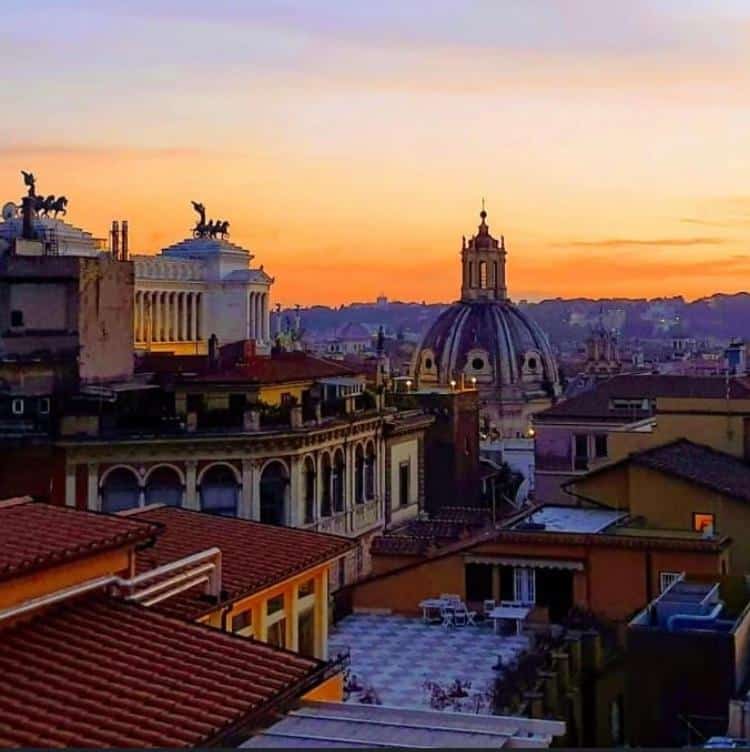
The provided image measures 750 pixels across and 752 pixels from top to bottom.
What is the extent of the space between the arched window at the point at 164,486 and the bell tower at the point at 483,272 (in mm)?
60850

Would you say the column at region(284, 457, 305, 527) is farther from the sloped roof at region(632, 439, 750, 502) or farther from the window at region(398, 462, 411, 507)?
the sloped roof at region(632, 439, 750, 502)

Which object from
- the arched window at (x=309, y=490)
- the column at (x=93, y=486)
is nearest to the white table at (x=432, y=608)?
the arched window at (x=309, y=490)

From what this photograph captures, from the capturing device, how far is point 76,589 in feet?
29.2

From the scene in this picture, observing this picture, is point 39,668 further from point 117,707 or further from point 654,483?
point 654,483

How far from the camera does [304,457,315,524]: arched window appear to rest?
29.6 m

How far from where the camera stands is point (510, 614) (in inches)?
837

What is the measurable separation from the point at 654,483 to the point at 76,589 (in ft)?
52.4

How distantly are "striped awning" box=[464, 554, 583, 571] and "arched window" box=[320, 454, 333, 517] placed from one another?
27.7ft

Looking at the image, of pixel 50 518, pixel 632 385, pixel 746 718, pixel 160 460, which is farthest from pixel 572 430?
pixel 50 518

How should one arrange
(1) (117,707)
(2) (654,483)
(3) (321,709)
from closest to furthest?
(1) (117,707) → (3) (321,709) → (2) (654,483)

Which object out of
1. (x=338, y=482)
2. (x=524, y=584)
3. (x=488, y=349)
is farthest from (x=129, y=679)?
(x=488, y=349)

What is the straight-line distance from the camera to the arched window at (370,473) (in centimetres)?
3322

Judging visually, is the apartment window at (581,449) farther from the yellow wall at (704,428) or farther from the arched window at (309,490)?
the yellow wall at (704,428)

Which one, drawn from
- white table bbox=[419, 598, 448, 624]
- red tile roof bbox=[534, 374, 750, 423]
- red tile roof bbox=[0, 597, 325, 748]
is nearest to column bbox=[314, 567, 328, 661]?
red tile roof bbox=[0, 597, 325, 748]
